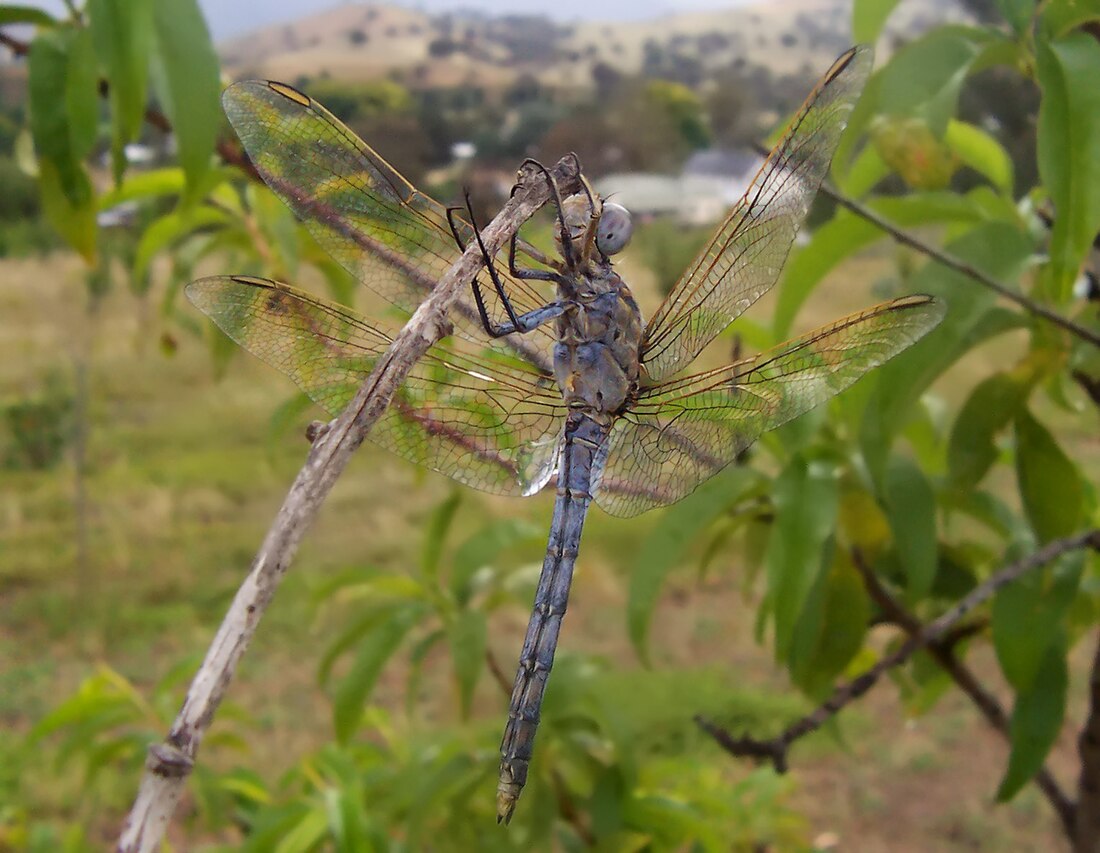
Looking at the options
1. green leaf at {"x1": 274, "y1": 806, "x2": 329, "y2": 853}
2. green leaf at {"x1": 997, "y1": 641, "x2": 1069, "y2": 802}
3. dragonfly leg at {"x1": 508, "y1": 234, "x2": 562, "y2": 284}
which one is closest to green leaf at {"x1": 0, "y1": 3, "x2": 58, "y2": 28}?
dragonfly leg at {"x1": 508, "y1": 234, "x2": 562, "y2": 284}

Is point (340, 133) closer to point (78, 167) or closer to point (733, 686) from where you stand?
point (78, 167)

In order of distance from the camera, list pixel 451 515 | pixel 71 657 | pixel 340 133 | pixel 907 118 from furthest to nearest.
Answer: pixel 71 657, pixel 451 515, pixel 907 118, pixel 340 133

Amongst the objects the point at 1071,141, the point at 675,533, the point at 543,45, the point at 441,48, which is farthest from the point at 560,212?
the point at 543,45

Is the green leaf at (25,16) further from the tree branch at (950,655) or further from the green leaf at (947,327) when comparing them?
the tree branch at (950,655)

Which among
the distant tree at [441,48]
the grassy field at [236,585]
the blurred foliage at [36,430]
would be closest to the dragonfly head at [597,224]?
the grassy field at [236,585]

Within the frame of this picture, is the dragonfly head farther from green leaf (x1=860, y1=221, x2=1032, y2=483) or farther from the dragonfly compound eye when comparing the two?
green leaf (x1=860, y1=221, x2=1032, y2=483)

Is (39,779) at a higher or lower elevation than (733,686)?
lower

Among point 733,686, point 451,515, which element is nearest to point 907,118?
point 451,515
